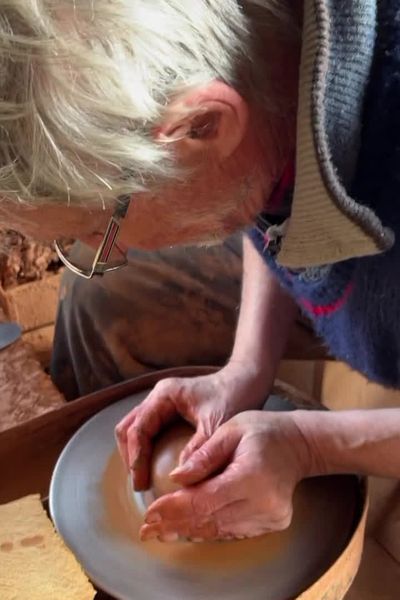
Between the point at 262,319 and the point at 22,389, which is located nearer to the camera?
the point at 262,319

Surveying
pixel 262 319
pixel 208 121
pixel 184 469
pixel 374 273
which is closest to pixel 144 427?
pixel 184 469

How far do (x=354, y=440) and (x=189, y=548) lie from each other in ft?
0.86

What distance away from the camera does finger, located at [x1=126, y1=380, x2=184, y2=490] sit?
3.63 ft

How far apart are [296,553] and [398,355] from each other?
1.00 feet

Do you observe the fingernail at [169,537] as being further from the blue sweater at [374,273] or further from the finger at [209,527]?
the blue sweater at [374,273]

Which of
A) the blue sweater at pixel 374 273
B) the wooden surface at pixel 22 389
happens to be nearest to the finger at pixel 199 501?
the blue sweater at pixel 374 273

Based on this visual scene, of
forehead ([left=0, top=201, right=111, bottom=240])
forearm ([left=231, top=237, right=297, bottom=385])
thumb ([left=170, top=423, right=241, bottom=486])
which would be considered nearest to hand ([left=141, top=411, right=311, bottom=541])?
thumb ([left=170, top=423, right=241, bottom=486])

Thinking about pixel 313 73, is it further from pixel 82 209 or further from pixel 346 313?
Answer: pixel 346 313

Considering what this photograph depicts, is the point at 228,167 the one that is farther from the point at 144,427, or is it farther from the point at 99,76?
the point at 144,427

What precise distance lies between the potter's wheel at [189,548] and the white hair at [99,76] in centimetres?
51

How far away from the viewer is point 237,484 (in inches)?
38.5

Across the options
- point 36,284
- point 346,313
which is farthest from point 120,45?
point 36,284

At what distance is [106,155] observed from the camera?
29.3 inches

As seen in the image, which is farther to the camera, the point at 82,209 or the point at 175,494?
the point at 175,494
